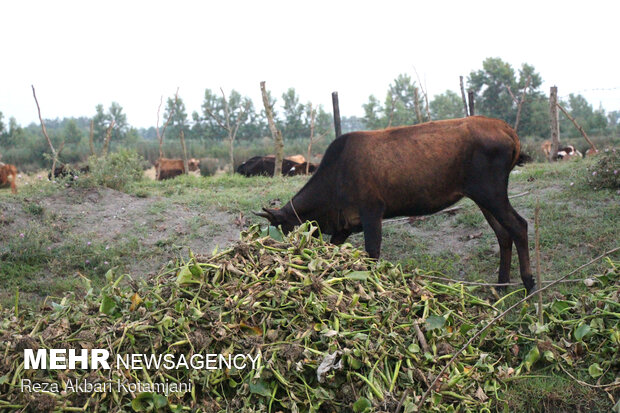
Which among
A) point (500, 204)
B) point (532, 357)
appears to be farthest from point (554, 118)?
point (532, 357)

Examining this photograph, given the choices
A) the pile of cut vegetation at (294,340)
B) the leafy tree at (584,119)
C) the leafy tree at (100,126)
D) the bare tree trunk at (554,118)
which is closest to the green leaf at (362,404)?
the pile of cut vegetation at (294,340)

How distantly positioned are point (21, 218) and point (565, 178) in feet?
25.8

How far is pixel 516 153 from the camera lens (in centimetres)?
532

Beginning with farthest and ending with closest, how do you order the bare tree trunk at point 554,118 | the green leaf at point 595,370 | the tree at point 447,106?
the tree at point 447,106 < the bare tree trunk at point 554,118 < the green leaf at point 595,370

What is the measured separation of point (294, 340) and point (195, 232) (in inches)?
171

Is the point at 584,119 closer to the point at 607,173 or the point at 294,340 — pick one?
the point at 607,173

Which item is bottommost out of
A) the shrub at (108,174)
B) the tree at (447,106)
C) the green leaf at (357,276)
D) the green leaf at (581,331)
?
the green leaf at (581,331)

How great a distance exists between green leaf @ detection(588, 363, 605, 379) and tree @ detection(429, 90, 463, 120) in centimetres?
3853

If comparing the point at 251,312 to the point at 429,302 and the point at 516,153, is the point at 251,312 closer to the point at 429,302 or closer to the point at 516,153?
the point at 429,302

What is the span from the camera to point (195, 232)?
23.4 ft

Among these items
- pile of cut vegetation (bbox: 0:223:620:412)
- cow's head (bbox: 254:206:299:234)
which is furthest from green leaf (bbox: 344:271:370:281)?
cow's head (bbox: 254:206:299:234)

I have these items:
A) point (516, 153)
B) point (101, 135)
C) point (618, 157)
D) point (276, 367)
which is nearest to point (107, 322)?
point (276, 367)

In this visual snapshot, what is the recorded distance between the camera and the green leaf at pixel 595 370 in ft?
10.9

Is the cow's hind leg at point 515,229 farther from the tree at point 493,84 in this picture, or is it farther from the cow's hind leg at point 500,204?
the tree at point 493,84
